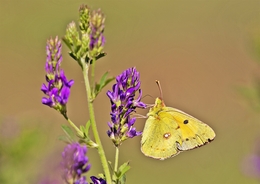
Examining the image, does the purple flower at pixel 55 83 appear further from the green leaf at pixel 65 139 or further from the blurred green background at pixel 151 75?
the blurred green background at pixel 151 75

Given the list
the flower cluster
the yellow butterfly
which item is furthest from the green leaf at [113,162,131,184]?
the yellow butterfly

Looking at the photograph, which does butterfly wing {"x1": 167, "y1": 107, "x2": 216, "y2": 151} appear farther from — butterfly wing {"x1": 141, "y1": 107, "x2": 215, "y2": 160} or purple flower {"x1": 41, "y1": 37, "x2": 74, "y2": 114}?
purple flower {"x1": 41, "y1": 37, "x2": 74, "y2": 114}

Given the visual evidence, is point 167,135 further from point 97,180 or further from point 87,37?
point 87,37

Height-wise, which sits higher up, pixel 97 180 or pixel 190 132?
pixel 97 180

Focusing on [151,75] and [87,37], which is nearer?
[87,37]

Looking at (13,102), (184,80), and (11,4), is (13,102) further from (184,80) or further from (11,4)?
(11,4)

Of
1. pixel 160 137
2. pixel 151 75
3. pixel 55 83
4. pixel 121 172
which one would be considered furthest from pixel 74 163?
pixel 151 75
